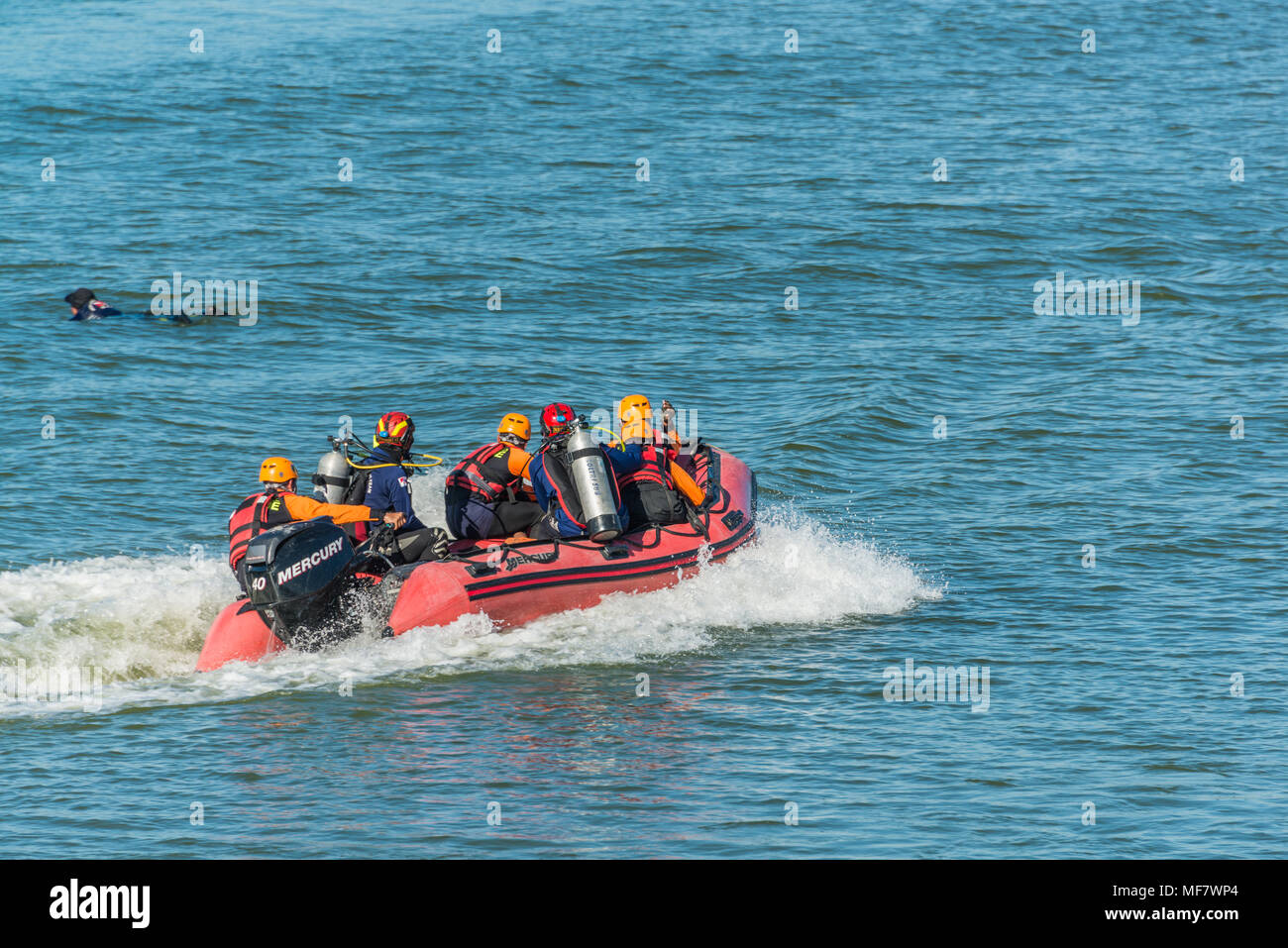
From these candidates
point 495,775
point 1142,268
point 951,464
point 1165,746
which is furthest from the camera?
point 1142,268

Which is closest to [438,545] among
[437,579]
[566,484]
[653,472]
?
[437,579]

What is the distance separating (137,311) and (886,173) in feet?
46.5

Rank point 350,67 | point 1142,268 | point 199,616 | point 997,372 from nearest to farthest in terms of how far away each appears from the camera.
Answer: point 199,616, point 997,372, point 1142,268, point 350,67

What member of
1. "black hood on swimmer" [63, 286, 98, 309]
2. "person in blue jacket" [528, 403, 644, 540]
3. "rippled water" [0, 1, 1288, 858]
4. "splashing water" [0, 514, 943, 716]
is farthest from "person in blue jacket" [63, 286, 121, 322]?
"person in blue jacket" [528, 403, 644, 540]

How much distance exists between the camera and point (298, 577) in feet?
33.7

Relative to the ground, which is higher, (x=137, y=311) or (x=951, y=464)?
(x=137, y=311)

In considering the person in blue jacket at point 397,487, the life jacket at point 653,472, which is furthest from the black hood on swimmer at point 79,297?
the life jacket at point 653,472

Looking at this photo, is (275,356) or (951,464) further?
(275,356)

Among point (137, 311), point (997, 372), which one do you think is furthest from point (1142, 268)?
point (137, 311)

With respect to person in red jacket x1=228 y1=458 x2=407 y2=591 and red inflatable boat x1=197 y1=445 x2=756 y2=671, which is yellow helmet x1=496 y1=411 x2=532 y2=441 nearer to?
red inflatable boat x1=197 y1=445 x2=756 y2=671

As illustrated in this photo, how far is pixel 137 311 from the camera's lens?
849 inches

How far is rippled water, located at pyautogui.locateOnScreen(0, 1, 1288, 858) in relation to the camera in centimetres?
880

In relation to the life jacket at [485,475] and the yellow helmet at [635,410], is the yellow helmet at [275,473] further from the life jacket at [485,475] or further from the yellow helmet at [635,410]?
the yellow helmet at [635,410]
